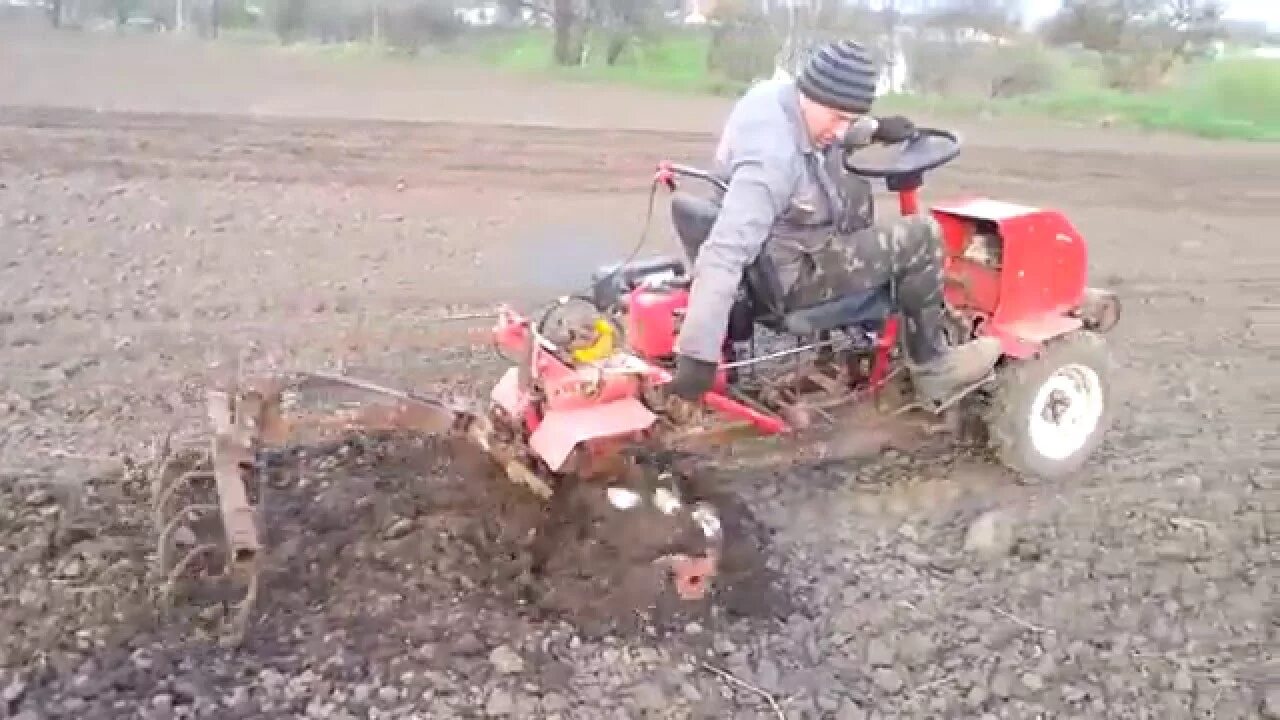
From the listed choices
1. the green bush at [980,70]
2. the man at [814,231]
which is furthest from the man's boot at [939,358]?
the green bush at [980,70]

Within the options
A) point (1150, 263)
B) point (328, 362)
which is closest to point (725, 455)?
point (328, 362)

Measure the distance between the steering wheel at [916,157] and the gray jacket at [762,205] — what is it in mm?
129

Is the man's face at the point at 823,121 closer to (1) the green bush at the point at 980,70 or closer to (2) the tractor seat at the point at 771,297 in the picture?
(2) the tractor seat at the point at 771,297

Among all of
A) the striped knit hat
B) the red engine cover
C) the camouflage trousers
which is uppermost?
the striped knit hat

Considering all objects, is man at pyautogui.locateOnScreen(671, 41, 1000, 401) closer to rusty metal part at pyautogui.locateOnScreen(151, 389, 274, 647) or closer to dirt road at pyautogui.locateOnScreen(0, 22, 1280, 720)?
dirt road at pyautogui.locateOnScreen(0, 22, 1280, 720)

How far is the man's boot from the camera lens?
16.0ft

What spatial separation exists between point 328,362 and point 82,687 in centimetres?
303

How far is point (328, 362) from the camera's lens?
6.56 metres

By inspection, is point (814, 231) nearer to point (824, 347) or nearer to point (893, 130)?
point (893, 130)

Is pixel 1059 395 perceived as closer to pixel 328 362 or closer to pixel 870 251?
pixel 870 251

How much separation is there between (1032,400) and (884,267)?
0.91 metres

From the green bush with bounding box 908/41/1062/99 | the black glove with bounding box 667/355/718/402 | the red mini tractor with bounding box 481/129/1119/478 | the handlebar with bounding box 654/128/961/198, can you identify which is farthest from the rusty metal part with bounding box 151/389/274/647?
the green bush with bounding box 908/41/1062/99

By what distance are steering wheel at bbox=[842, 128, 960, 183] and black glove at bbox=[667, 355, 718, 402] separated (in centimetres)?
93

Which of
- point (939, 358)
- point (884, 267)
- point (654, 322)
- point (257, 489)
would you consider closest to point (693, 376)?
point (654, 322)
